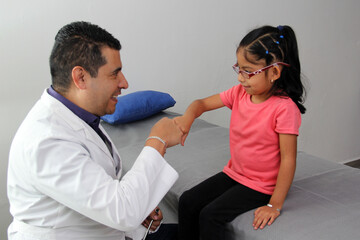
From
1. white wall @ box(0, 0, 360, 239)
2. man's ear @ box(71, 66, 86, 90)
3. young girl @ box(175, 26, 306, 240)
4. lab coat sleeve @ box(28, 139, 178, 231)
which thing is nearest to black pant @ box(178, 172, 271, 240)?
young girl @ box(175, 26, 306, 240)

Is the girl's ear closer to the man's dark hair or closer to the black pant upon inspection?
the black pant

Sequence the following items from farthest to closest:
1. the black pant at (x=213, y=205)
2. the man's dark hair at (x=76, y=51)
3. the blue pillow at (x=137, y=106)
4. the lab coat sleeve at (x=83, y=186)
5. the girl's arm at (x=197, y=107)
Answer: the blue pillow at (x=137, y=106), the girl's arm at (x=197, y=107), the black pant at (x=213, y=205), the man's dark hair at (x=76, y=51), the lab coat sleeve at (x=83, y=186)

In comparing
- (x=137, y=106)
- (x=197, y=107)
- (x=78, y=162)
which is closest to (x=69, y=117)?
(x=78, y=162)

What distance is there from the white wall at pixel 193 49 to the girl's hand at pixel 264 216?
1493mm

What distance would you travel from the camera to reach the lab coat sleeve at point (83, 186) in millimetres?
741

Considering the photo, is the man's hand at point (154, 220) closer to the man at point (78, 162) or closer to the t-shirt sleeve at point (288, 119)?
the man at point (78, 162)

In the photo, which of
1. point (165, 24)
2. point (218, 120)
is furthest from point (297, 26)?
point (165, 24)

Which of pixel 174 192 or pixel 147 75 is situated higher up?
pixel 147 75

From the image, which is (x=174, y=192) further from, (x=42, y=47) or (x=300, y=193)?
(x=42, y=47)

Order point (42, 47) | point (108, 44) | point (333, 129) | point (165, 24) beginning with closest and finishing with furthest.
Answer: point (108, 44) < point (42, 47) < point (165, 24) < point (333, 129)

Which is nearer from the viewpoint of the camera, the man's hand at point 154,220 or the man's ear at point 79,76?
the man's ear at point 79,76

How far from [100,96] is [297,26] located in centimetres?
274

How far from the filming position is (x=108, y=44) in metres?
0.91

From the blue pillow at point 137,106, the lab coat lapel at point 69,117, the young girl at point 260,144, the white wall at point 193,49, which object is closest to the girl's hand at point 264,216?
the young girl at point 260,144
